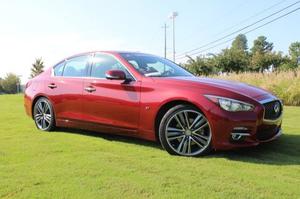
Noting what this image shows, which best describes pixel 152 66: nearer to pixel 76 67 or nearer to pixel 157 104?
pixel 157 104

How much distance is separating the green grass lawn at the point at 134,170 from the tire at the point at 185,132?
17cm

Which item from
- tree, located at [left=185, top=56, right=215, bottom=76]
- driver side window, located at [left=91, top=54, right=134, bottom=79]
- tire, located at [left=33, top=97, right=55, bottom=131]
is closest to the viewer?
driver side window, located at [left=91, top=54, right=134, bottom=79]

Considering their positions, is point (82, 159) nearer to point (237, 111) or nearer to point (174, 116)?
point (174, 116)

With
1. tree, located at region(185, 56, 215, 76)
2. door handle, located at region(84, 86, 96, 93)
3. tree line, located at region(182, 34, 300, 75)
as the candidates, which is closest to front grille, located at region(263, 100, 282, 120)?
door handle, located at region(84, 86, 96, 93)

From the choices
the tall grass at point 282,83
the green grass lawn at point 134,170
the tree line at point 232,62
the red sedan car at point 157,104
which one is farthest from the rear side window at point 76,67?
the tree line at point 232,62

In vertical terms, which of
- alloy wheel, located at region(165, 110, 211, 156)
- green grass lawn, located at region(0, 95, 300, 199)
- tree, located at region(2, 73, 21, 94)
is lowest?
tree, located at region(2, 73, 21, 94)

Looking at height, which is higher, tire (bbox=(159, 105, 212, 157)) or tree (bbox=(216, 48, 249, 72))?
tree (bbox=(216, 48, 249, 72))

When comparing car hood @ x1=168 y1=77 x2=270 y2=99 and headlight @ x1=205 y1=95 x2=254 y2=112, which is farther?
car hood @ x1=168 y1=77 x2=270 y2=99

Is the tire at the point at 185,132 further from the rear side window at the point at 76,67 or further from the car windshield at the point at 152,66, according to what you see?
the rear side window at the point at 76,67

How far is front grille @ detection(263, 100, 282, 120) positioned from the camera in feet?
19.0

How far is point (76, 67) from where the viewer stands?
7586mm

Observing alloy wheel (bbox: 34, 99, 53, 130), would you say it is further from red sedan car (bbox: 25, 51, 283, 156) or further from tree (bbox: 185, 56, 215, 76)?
tree (bbox: 185, 56, 215, 76)

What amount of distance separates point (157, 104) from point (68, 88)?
1.98m

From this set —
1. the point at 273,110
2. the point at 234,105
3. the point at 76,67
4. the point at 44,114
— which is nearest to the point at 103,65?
the point at 76,67
